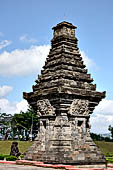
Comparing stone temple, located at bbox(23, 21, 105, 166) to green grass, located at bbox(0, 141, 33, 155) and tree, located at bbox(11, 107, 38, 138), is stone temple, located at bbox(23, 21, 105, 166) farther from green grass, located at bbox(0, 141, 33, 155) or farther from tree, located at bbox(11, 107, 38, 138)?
tree, located at bbox(11, 107, 38, 138)

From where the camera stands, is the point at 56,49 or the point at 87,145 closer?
the point at 87,145

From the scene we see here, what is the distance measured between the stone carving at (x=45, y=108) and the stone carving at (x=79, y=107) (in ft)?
4.26

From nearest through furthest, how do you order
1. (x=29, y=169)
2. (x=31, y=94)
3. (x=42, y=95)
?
1. (x=29, y=169)
2. (x=42, y=95)
3. (x=31, y=94)

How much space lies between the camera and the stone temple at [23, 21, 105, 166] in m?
17.0

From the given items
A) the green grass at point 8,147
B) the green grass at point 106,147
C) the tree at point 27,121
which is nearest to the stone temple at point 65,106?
the green grass at point 8,147

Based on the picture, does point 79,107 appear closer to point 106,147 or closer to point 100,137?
point 106,147

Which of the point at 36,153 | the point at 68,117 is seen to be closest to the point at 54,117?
the point at 68,117

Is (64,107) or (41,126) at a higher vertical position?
(64,107)

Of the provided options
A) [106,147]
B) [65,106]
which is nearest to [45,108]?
[65,106]

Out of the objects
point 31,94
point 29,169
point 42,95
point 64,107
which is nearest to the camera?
point 29,169

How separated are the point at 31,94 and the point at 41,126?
2.80m

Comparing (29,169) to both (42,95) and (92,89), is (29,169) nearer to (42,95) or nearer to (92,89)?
(42,95)

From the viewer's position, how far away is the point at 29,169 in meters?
14.4

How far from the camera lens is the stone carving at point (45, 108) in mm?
18062
